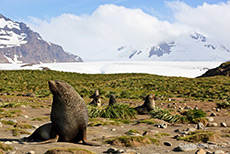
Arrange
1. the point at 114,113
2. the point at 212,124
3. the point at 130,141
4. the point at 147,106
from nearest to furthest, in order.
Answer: the point at 130,141
the point at 212,124
the point at 114,113
the point at 147,106

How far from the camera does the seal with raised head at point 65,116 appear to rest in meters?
6.49

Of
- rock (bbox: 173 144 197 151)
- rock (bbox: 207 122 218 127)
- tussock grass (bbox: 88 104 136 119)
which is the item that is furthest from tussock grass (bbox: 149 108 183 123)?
rock (bbox: 173 144 197 151)

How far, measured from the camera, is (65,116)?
21.4 feet

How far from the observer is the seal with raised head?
649 cm

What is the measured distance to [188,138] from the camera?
24.7ft

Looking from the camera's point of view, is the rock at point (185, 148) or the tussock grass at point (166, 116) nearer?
the rock at point (185, 148)

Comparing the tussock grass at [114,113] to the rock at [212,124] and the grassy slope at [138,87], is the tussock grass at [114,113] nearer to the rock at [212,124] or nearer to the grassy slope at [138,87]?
the rock at [212,124]

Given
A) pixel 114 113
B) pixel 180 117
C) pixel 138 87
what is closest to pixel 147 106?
pixel 114 113

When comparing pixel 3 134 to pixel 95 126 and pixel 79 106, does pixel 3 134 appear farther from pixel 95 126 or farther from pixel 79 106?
pixel 95 126

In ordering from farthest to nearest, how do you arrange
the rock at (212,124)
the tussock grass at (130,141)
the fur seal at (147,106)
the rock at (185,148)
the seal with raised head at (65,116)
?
1. the fur seal at (147,106)
2. the rock at (212,124)
3. the tussock grass at (130,141)
4. the seal with raised head at (65,116)
5. the rock at (185,148)

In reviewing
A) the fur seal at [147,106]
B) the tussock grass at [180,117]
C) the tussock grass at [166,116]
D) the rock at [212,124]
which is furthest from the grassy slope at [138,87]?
the rock at [212,124]

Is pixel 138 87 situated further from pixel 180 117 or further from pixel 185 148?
pixel 185 148

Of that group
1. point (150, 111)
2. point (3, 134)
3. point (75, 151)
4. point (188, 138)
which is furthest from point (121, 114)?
point (75, 151)

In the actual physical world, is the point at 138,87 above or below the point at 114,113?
above
